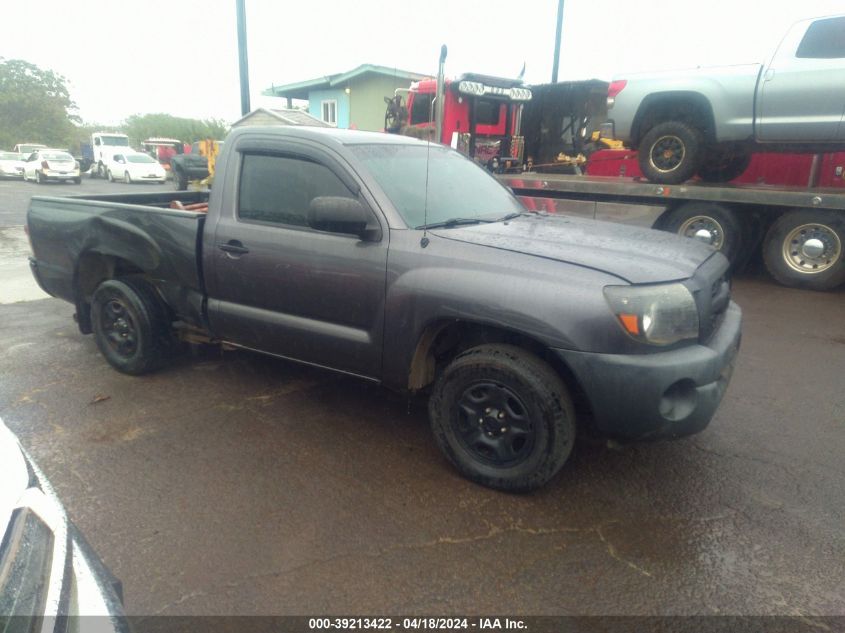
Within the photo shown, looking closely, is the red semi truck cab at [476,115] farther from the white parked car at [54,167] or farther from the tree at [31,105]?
the tree at [31,105]

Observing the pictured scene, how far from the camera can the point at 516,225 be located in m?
3.60

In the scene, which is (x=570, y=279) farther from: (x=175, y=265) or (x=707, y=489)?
(x=175, y=265)

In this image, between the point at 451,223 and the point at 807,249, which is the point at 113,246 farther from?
the point at 807,249

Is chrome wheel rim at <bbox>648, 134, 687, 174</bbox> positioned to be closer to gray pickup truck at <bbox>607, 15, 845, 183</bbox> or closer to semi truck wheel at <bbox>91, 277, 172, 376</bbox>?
gray pickup truck at <bbox>607, 15, 845, 183</bbox>

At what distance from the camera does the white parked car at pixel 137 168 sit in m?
28.4

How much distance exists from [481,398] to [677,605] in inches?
47.6

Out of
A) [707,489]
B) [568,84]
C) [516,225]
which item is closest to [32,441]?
[516,225]

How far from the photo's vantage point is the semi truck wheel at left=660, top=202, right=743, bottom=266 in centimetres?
756

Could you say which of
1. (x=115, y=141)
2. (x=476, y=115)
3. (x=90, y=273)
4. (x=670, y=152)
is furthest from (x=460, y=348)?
(x=115, y=141)

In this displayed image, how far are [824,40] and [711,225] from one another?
225cm

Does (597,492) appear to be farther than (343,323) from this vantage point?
No

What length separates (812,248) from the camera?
722 centimetres

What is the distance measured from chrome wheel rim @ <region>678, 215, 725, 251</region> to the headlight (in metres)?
5.38

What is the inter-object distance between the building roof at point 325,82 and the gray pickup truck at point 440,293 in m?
13.7
